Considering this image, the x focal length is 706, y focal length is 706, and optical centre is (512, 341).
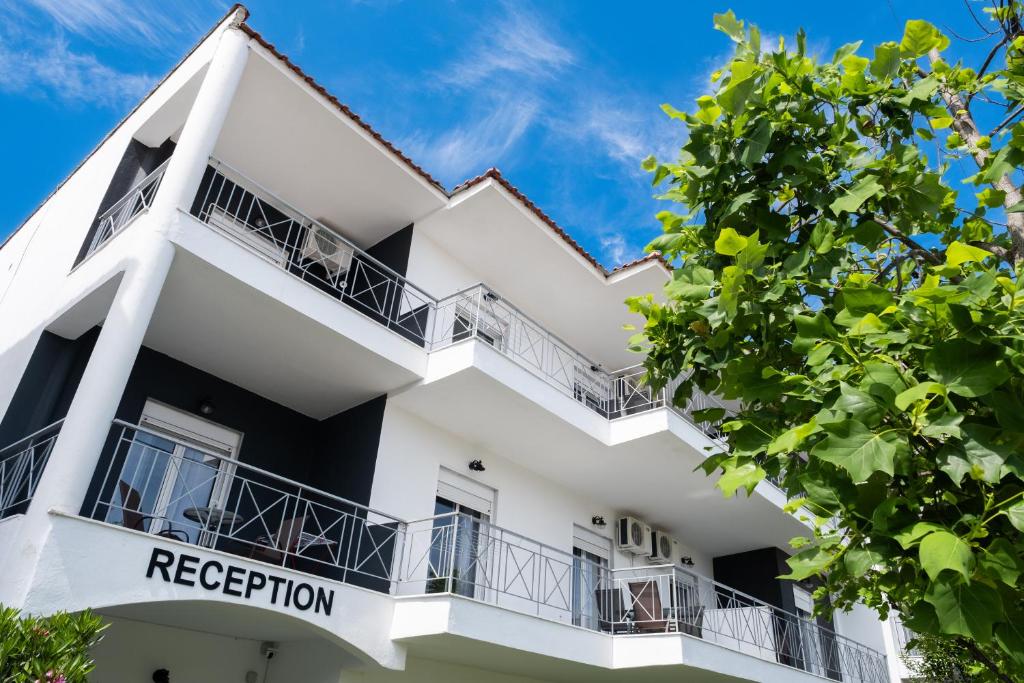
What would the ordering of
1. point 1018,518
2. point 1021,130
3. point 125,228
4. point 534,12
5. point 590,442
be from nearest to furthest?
point 1018,518 → point 1021,130 → point 125,228 → point 534,12 → point 590,442

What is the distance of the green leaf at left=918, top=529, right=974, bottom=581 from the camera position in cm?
209

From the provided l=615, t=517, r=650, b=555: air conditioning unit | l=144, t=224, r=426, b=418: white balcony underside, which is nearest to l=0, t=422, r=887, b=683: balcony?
l=615, t=517, r=650, b=555: air conditioning unit

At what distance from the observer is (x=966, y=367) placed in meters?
2.44

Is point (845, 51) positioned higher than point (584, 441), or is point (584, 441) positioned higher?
point (584, 441)

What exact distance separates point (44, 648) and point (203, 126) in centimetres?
531

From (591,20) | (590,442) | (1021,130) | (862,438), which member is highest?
(591,20)

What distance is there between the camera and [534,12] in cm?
877

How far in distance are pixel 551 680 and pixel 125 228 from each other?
8.05 m

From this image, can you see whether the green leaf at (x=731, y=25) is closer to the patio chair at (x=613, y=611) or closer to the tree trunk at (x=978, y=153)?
the tree trunk at (x=978, y=153)

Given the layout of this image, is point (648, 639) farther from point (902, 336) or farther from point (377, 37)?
point (377, 37)

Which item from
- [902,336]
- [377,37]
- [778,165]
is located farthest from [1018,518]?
[377,37]

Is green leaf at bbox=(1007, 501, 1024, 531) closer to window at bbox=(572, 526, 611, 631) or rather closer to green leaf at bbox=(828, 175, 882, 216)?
green leaf at bbox=(828, 175, 882, 216)

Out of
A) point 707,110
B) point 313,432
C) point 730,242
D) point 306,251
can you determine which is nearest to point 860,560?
point 730,242

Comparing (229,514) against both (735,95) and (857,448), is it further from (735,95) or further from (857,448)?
(857,448)
